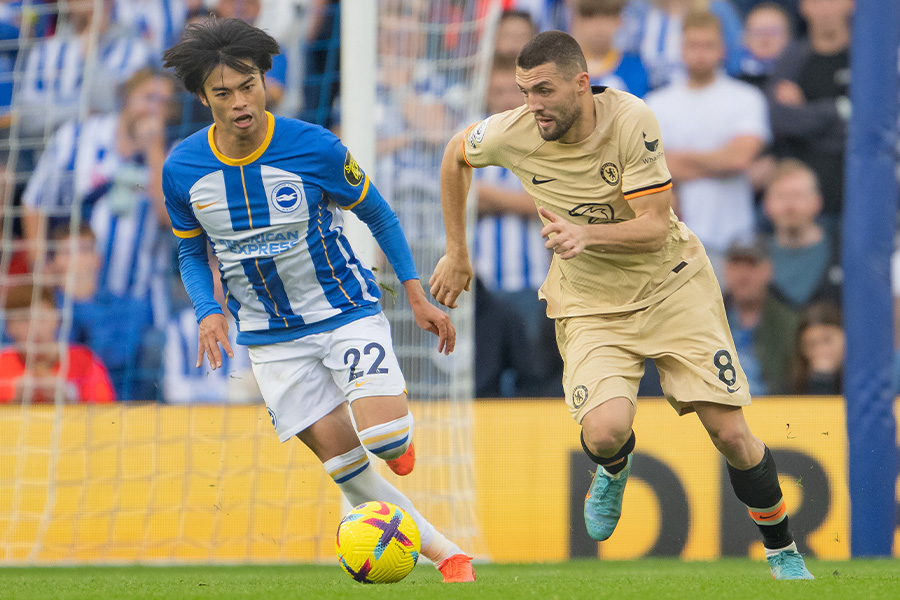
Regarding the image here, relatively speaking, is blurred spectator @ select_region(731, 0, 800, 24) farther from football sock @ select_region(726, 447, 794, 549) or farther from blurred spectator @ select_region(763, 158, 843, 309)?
football sock @ select_region(726, 447, 794, 549)

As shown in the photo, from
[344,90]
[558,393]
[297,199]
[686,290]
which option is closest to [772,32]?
[558,393]

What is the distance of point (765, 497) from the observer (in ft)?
15.0

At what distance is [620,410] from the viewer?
4480 mm

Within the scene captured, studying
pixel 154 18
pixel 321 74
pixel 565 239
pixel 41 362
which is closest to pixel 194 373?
pixel 41 362

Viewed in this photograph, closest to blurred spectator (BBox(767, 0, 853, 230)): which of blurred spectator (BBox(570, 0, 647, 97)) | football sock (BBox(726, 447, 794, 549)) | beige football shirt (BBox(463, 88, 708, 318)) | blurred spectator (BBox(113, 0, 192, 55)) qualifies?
blurred spectator (BBox(570, 0, 647, 97))

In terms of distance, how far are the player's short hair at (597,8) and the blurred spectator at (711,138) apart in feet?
1.84

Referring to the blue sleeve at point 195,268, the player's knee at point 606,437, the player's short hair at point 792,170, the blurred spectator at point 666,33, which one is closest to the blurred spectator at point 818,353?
the player's short hair at point 792,170

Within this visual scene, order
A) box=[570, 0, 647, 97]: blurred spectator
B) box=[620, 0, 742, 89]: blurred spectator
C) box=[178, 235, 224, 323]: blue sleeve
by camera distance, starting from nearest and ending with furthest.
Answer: box=[178, 235, 224, 323]: blue sleeve
box=[570, 0, 647, 97]: blurred spectator
box=[620, 0, 742, 89]: blurred spectator

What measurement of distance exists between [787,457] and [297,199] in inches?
151

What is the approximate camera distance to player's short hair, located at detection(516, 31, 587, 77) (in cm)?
436

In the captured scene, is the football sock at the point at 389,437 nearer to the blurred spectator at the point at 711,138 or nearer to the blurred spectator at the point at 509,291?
the blurred spectator at the point at 509,291

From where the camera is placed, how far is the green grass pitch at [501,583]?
3.90 metres

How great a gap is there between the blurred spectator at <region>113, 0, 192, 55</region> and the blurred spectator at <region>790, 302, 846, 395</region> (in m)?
5.32

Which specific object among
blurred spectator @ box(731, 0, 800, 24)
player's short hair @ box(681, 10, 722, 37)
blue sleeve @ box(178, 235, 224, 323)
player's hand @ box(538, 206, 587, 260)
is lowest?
blue sleeve @ box(178, 235, 224, 323)
